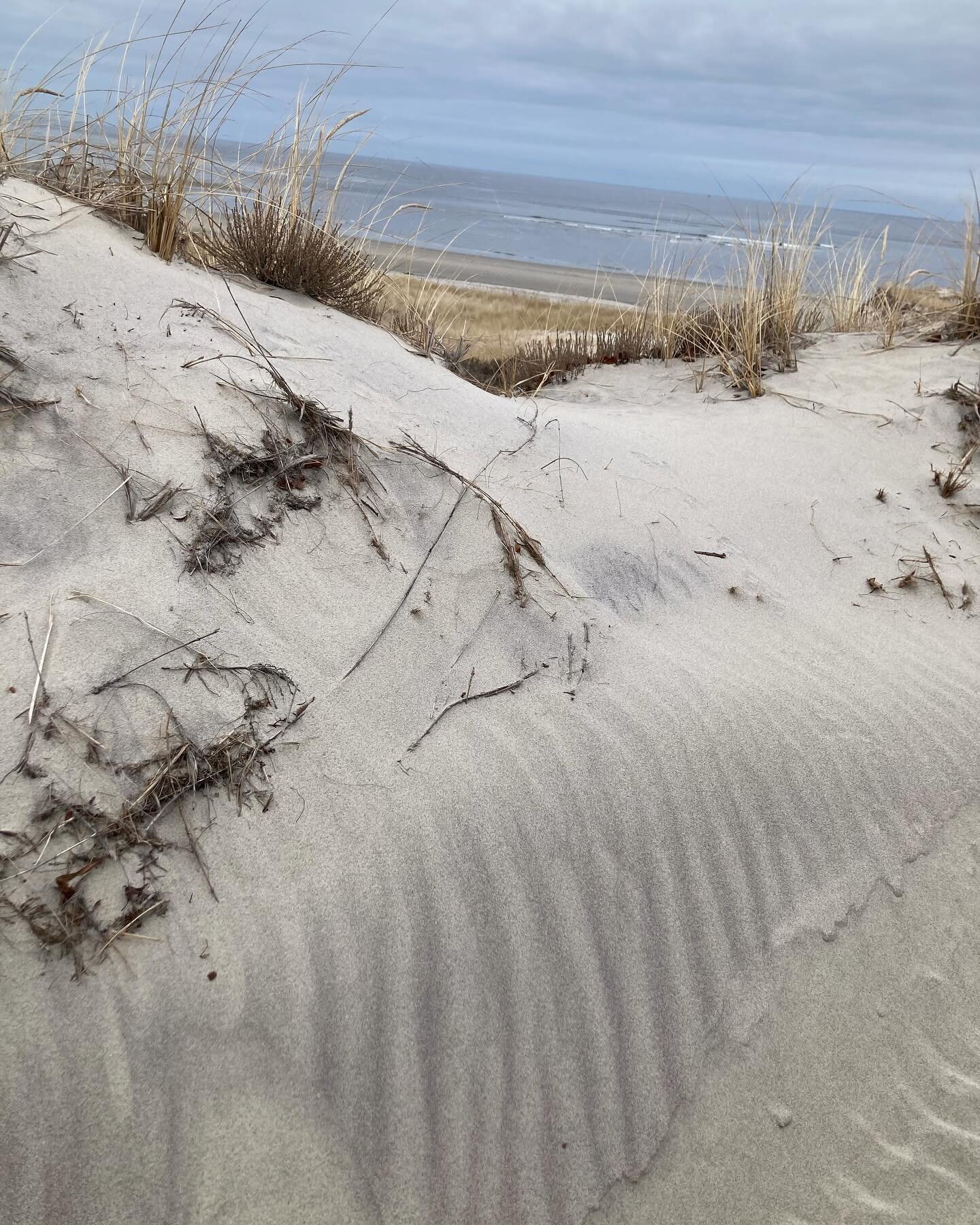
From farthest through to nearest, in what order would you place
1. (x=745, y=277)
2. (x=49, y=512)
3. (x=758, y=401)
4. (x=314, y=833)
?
(x=745, y=277) → (x=758, y=401) → (x=49, y=512) → (x=314, y=833)

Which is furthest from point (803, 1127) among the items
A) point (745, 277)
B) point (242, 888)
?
point (745, 277)

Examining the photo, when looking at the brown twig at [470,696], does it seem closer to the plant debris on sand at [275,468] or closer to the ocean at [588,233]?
the plant debris on sand at [275,468]

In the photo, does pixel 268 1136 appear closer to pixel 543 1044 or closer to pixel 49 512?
pixel 543 1044

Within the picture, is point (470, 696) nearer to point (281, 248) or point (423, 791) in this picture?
point (423, 791)

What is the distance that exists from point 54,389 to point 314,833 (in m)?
1.39

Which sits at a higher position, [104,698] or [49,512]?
[49,512]

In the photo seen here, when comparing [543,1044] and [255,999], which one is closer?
[255,999]

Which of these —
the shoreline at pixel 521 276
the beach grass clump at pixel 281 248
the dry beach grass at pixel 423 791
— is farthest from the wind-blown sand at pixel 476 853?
the shoreline at pixel 521 276

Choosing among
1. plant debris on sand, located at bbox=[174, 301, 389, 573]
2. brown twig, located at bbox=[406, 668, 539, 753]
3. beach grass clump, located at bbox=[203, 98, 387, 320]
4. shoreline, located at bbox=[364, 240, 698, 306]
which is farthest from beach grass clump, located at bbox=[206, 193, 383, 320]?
shoreline, located at bbox=[364, 240, 698, 306]

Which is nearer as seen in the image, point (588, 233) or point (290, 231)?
point (290, 231)

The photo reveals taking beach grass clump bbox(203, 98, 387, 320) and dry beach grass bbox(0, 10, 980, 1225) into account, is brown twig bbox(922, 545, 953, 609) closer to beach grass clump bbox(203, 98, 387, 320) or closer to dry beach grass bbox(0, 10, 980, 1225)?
dry beach grass bbox(0, 10, 980, 1225)

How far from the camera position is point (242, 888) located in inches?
63.9

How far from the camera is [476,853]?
6.05 ft

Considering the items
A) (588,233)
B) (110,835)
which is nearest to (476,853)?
(110,835)
